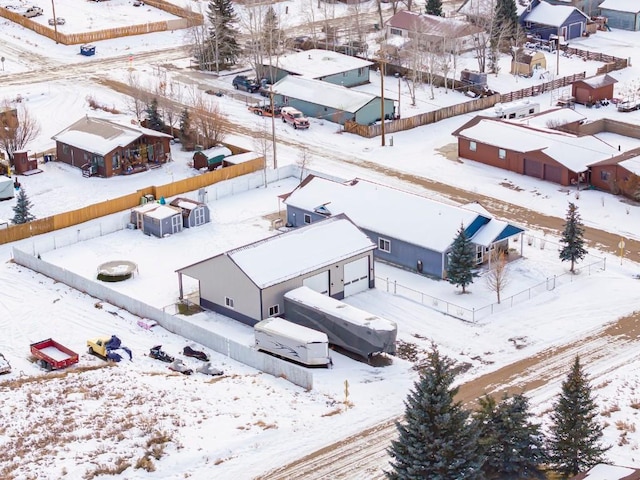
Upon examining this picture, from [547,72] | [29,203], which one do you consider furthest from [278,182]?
[547,72]

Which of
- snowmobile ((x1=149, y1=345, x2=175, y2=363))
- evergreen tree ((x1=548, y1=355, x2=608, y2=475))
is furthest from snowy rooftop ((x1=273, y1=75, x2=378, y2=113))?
evergreen tree ((x1=548, y1=355, x2=608, y2=475))

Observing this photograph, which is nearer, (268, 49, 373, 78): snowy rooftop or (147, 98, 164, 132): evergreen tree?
(147, 98, 164, 132): evergreen tree

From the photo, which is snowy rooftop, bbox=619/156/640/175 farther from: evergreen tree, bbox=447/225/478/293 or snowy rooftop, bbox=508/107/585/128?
evergreen tree, bbox=447/225/478/293

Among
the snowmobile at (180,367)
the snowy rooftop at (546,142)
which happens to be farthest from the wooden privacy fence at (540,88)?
the snowmobile at (180,367)

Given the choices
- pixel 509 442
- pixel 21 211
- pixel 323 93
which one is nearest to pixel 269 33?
pixel 323 93

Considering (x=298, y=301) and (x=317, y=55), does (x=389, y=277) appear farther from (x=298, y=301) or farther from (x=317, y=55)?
(x=317, y=55)
